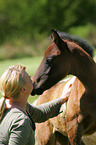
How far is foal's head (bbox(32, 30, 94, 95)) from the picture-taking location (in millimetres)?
3553

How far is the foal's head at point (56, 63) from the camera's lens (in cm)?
355

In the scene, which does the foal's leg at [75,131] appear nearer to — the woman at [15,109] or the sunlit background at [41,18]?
the woman at [15,109]

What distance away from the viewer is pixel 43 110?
304 centimetres

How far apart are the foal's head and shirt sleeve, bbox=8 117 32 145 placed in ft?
4.93

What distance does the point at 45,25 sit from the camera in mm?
46500

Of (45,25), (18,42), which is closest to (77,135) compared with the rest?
(18,42)

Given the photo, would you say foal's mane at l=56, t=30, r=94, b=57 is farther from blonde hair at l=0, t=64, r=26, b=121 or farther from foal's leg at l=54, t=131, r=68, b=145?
blonde hair at l=0, t=64, r=26, b=121

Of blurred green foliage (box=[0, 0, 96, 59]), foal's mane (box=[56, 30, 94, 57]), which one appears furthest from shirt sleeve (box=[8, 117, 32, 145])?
blurred green foliage (box=[0, 0, 96, 59])

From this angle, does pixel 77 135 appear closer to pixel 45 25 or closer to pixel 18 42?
pixel 18 42

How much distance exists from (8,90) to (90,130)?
177 centimetres

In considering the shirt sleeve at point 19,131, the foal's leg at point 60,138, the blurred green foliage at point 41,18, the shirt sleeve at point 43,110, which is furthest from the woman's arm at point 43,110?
the blurred green foliage at point 41,18

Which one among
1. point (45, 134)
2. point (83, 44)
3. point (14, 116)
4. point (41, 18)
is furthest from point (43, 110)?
point (41, 18)

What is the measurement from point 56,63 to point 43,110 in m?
0.78

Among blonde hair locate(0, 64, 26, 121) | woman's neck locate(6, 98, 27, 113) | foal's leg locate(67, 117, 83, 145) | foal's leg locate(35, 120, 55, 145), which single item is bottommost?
foal's leg locate(67, 117, 83, 145)
